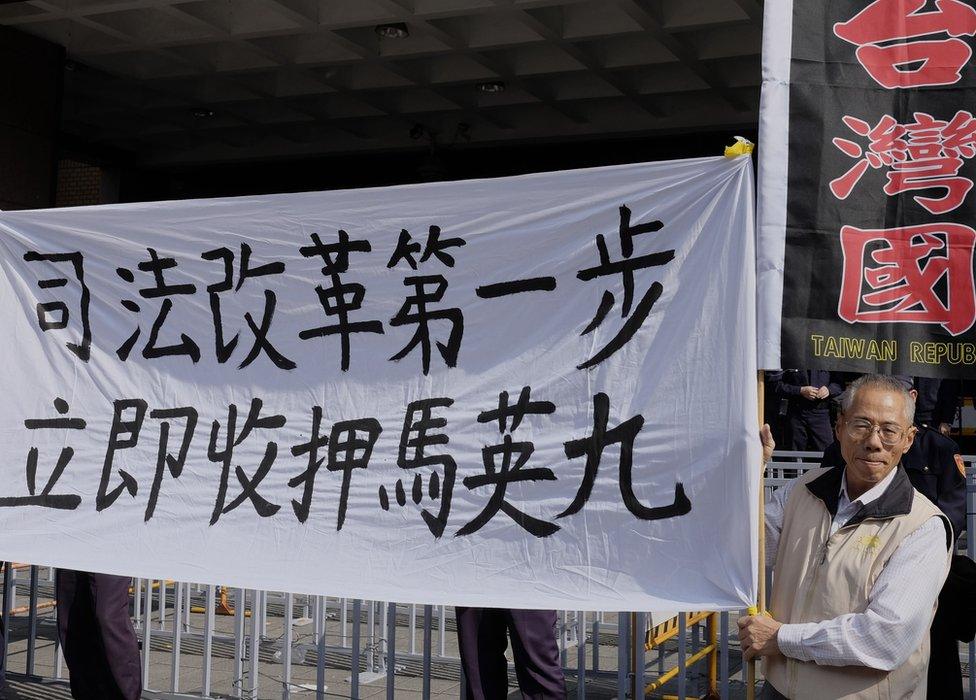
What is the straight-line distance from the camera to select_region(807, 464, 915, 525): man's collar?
117 inches

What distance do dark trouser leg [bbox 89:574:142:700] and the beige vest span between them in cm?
293

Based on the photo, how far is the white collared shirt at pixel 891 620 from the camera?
285 centimetres

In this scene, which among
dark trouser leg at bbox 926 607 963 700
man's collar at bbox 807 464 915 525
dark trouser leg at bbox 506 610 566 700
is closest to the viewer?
man's collar at bbox 807 464 915 525

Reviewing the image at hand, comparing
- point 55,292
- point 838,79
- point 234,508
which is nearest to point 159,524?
point 234,508

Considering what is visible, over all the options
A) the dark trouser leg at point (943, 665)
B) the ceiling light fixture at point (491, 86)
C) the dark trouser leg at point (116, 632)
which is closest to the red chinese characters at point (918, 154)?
the dark trouser leg at point (943, 665)

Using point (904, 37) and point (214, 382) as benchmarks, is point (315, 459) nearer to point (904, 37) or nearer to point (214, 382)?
point (214, 382)

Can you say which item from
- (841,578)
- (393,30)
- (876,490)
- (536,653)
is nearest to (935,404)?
(536,653)

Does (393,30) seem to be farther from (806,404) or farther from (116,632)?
(116,632)

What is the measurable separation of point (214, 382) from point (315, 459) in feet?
1.87

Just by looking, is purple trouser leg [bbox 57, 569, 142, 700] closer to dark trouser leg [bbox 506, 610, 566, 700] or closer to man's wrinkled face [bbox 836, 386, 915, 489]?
dark trouser leg [bbox 506, 610, 566, 700]

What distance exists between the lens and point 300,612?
27.1ft

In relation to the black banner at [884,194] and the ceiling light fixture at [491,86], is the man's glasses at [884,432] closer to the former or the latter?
the black banner at [884,194]

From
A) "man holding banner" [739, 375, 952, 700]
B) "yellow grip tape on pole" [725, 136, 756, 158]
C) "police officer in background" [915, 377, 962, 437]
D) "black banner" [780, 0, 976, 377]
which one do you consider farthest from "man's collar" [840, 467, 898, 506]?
"police officer in background" [915, 377, 962, 437]

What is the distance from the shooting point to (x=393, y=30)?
12.7m
